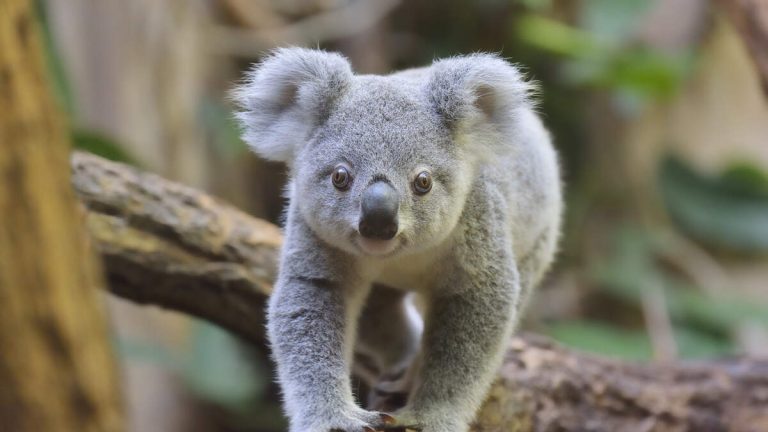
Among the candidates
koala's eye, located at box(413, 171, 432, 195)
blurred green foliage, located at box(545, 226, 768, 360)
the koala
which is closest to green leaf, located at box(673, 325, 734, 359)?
blurred green foliage, located at box(545, 226, 768, 360)

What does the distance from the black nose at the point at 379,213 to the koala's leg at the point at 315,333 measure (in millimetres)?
388

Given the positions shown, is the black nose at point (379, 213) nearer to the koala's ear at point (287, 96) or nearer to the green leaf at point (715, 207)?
→ the koala's ear at point (287, 96)

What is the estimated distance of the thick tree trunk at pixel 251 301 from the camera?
3.14m

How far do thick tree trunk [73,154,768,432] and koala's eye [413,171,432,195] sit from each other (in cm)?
93

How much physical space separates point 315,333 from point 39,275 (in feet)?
4.34

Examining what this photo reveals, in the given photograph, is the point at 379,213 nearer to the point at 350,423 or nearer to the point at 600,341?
the point at 350,423

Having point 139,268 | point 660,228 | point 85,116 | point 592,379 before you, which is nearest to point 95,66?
point 85,116

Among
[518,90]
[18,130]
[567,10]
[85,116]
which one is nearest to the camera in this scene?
[18,130]

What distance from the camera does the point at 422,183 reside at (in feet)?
7.95

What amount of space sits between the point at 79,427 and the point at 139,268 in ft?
6.16

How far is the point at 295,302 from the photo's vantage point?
2.60 m

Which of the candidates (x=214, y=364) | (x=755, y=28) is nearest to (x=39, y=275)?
(x=755, y=28)

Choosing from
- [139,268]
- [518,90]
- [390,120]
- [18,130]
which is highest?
[518,90]

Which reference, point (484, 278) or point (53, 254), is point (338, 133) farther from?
point (53, 254)
